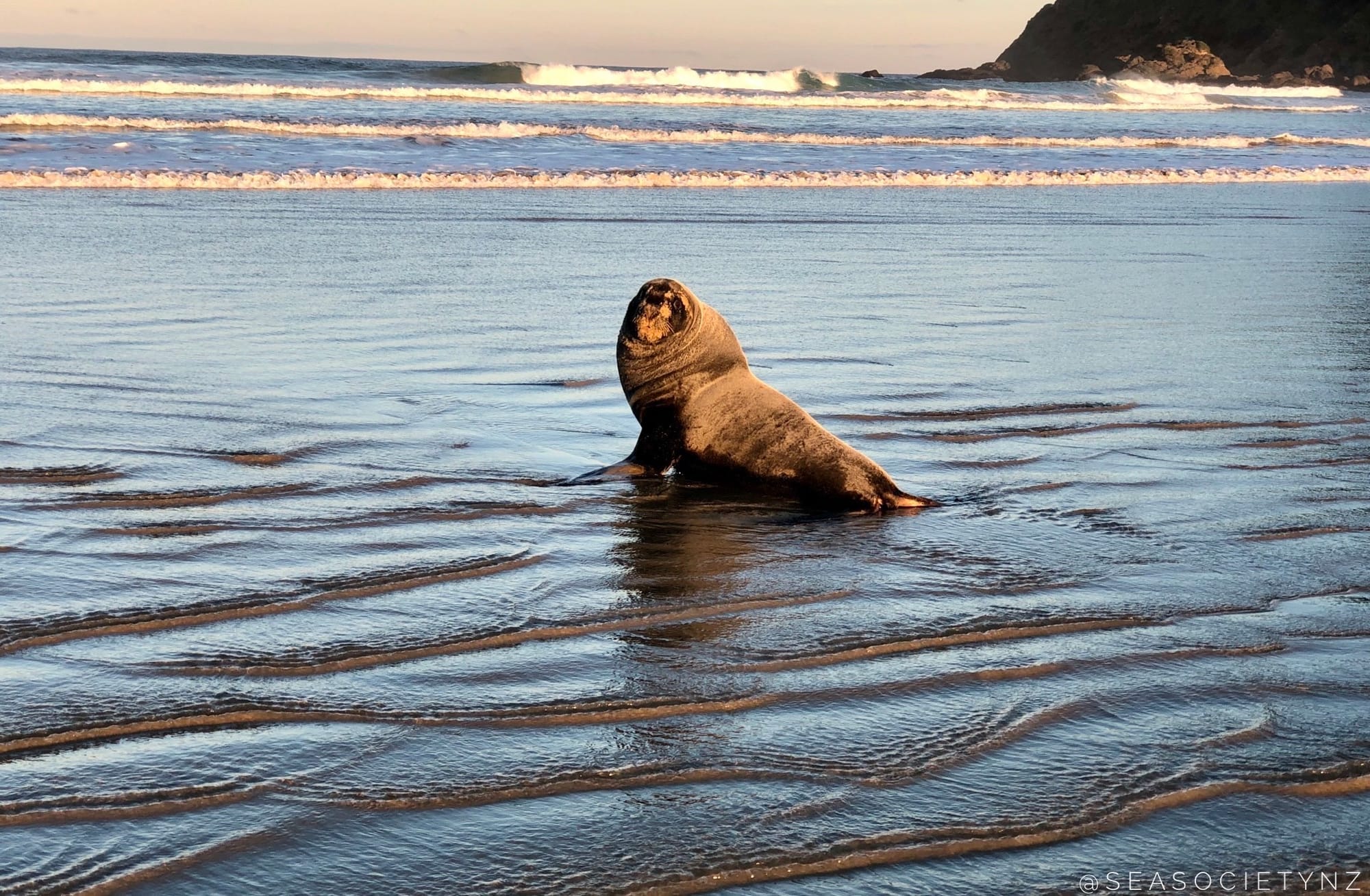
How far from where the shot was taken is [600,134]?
27469 millimetres

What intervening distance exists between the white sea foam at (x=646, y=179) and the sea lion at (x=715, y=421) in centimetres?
1291

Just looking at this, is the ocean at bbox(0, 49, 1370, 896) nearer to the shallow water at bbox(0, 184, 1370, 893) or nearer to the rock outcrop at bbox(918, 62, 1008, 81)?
the shallow water at bbox(0, 184, 1370, 893)

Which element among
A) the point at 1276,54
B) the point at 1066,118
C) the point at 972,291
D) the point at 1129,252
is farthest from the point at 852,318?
the point at 1276,54

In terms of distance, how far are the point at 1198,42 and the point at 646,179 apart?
10413cm

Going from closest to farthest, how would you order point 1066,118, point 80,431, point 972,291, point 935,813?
point 935,813, point 80,431, point 972,291, point 1066,118

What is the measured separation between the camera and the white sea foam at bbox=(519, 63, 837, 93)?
5416 cm

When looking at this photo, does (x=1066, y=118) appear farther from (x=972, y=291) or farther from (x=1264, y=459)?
(x=1264, y=459)

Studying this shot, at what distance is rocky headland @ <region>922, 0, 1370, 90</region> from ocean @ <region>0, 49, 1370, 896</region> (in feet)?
318

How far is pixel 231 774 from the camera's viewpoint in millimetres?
2859

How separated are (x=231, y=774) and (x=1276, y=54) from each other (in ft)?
404

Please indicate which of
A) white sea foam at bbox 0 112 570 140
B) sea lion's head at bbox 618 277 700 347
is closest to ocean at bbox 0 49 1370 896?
sea lion's head at bbox 618 277 700 347

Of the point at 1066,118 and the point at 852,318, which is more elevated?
the point at 1066,118

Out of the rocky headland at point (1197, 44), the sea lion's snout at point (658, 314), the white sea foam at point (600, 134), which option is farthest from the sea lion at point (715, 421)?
the rocky headland at point (1197, 44)

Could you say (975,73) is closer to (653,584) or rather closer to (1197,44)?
(1197,44)
